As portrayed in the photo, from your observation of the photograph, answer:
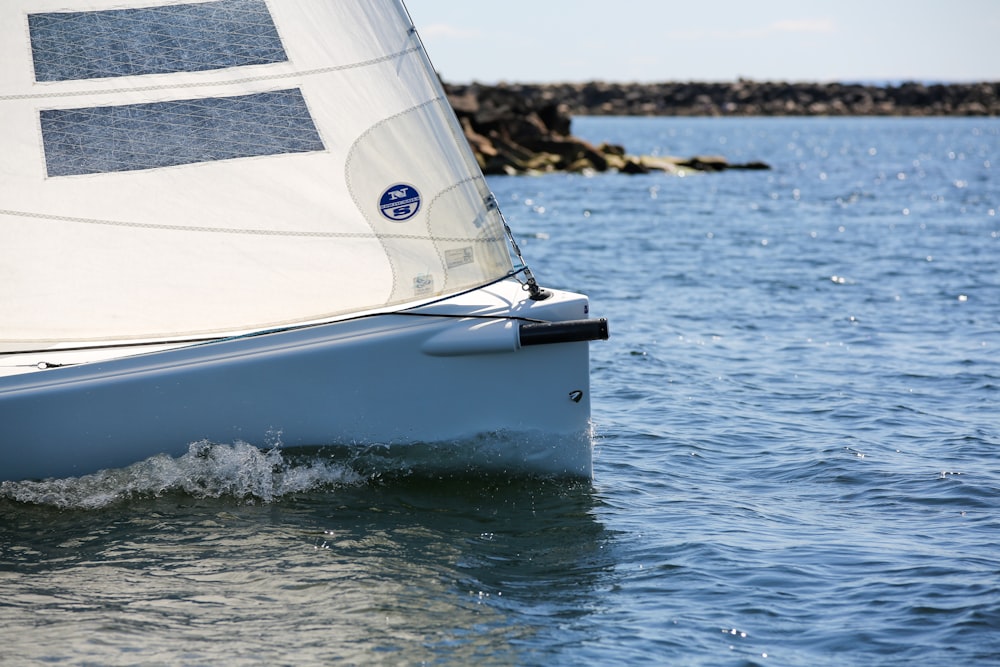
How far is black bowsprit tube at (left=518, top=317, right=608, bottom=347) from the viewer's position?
6.12 metres

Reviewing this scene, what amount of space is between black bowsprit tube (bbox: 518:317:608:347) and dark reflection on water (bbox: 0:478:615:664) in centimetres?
95

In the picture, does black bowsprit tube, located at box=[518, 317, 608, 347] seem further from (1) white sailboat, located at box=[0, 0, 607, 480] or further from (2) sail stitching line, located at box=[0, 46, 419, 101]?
(2) sail stitching line, located at box=[0, 46, 419, 101]

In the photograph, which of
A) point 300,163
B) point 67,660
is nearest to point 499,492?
point 300,163

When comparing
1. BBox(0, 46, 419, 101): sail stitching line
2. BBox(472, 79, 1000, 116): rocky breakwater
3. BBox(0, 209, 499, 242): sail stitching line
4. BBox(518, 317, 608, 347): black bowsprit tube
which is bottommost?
BBox(518, 317, 608, 347): black bowsprit tube

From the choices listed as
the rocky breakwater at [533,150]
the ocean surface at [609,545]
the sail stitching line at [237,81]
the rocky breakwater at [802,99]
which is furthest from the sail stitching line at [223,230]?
the rocky breakwater at [802,99]

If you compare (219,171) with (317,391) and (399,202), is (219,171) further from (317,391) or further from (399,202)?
(317,391)

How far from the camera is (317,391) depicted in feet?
20.5

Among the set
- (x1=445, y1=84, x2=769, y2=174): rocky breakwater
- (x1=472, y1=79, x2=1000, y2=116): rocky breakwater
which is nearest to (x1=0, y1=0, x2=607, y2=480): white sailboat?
(x1=445, y1=84, x2=769, y2=174): rocky breakwater

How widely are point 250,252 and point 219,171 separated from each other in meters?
0.46

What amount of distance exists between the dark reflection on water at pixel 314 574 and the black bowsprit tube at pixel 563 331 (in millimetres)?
952

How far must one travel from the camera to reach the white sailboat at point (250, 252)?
6145mm

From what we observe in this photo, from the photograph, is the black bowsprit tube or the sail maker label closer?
the black bowsprit tube

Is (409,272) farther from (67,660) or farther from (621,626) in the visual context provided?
(67,660)

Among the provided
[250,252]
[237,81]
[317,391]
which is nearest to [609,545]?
[317,391]
